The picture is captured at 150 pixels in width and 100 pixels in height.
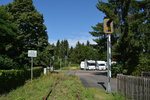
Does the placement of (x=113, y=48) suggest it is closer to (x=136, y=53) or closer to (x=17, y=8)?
(x=136, y=53)

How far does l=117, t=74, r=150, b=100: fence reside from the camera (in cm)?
662

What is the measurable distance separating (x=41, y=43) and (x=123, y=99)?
22.9 m

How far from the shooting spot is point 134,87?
303 inches

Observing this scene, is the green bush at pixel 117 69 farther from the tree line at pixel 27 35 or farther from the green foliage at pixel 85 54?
the green foliage at pixel 85 54

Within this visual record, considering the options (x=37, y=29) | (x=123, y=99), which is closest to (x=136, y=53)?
(x=123, y=99)

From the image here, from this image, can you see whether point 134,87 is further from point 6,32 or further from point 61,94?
point 6,32

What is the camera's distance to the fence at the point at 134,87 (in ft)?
21.7

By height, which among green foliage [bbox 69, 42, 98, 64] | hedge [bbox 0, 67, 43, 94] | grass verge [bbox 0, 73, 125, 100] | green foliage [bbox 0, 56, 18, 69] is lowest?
grass verge [bbox 0, 73, 125, 100]

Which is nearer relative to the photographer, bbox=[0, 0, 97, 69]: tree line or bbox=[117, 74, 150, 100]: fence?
bbox=[117, 74, 150, 100]: fence

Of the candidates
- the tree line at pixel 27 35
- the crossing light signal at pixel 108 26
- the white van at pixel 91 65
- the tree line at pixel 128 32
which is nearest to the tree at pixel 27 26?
the tree line at pixel 27 35

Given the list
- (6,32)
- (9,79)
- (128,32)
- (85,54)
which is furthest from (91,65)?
(9,79)

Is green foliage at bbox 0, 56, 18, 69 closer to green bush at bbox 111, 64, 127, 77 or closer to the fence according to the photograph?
green bush at bbox 111, 64, 127, 77

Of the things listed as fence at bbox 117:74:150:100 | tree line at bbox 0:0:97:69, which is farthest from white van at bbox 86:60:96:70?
fence at bbox 117:74:150:100

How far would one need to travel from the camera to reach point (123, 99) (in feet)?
27.1
